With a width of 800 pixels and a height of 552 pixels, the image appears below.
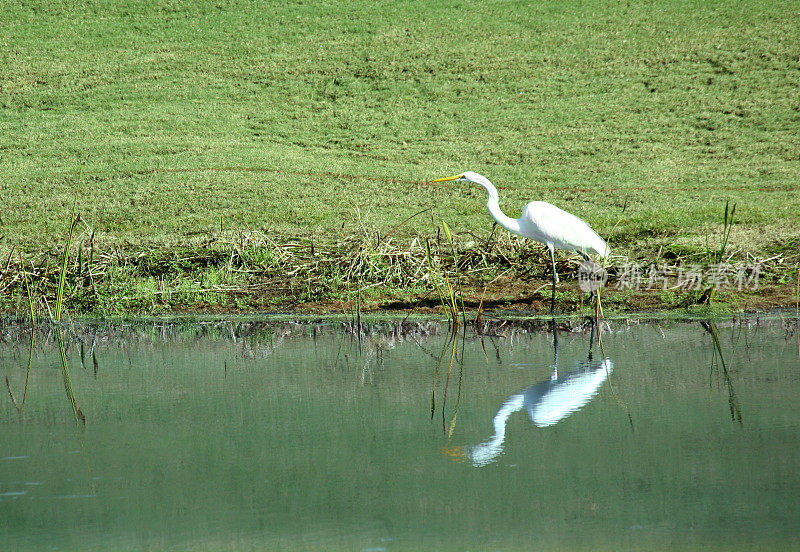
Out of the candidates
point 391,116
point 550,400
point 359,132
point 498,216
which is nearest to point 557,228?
point 498,216

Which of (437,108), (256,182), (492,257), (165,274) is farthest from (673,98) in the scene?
(165,274)


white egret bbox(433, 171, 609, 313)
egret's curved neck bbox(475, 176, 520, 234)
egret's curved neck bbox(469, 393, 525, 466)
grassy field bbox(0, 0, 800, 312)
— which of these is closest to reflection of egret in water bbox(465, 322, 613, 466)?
egret's curved neck bbox(469, 393, 525, 466)

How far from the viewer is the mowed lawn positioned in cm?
→ 1605

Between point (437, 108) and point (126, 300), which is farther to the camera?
point (437, 108)

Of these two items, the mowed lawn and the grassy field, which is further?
the mowed lawn

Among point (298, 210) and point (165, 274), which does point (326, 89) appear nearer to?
point (298, 210)

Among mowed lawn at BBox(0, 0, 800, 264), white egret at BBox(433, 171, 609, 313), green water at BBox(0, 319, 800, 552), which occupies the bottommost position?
green water at BBox(0, 319, 800, 552)

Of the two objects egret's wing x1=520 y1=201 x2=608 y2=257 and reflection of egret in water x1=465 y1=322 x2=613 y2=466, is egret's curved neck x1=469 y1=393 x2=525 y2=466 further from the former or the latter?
egret's wing x1=520 y1=201 x2=608 y2=257

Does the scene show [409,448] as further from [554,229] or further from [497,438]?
[554,229]

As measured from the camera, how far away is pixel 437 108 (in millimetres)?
24594

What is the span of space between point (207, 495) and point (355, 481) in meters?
0.62

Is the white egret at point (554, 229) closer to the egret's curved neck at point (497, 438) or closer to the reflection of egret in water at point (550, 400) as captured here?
the reflection of egret in water at point (550, 400)

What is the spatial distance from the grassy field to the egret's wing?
1.05 m

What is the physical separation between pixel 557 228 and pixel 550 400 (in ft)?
14.0
